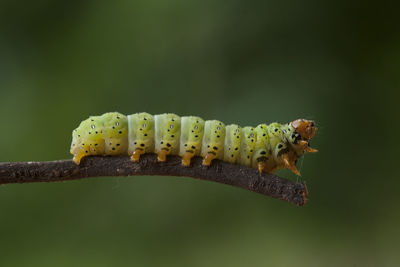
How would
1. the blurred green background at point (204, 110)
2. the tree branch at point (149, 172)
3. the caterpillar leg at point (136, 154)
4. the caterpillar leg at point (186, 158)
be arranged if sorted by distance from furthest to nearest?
the blurred green background at point (204, 110)
the caterpillar leg at point (186, 158)
the caterpillar leg at point (136, 154)
the tree branch at point (149, 172)

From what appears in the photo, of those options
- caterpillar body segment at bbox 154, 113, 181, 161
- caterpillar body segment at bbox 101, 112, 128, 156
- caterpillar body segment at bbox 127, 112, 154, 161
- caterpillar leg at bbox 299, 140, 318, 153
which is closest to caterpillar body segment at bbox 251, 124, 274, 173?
caterpillar leg at bbox 299, 140, 318, 153

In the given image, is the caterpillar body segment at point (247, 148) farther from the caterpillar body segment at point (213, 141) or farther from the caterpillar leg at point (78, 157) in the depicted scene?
the caterpillar leg at point (78, 157)

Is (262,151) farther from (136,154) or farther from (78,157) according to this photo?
(78,157)

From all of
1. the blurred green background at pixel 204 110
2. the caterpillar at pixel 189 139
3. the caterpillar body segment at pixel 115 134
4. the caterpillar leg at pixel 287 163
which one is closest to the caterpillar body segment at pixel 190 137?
the caterpillar at pixel 189 139

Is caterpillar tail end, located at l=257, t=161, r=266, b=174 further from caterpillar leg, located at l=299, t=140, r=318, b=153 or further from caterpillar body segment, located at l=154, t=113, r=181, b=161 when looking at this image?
caterpillar body segment, located at l=154, t=113, r=181, b=161

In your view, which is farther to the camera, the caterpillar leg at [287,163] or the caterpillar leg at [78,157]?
the caterpillar leg at [287,163]

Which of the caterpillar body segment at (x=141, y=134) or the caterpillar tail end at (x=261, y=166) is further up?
the caterpillar body segment at (x=141, y=134)
